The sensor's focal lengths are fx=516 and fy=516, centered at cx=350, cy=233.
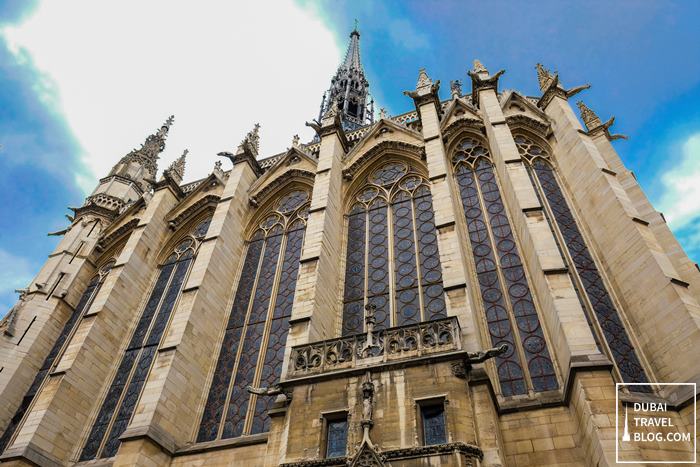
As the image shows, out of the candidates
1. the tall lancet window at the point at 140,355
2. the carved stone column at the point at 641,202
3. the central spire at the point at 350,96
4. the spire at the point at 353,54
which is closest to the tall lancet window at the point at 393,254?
the carved stone column at the point at 641,202

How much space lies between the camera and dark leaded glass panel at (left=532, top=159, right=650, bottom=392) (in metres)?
9.16

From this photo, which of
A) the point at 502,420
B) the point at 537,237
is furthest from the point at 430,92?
the point at 502,420

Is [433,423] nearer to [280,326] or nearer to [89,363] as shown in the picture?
[280,326]

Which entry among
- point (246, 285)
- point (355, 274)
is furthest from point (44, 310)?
point (355, 274)

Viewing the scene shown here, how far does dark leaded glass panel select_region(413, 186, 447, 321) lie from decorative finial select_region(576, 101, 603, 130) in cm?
522

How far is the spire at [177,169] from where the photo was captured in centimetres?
1856

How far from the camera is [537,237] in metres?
9.99

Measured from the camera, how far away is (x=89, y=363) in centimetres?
1252

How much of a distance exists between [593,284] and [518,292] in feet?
5.15

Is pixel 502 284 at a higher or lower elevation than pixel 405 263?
lower

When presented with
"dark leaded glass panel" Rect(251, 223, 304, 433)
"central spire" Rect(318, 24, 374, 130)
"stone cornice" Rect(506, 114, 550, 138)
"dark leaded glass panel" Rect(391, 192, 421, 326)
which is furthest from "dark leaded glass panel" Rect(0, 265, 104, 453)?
"central spire" Rect(318, 24, 374, 130)

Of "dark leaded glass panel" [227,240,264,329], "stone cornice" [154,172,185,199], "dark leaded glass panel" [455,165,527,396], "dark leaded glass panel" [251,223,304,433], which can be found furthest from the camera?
"stone cornice" [154,172,185,199]

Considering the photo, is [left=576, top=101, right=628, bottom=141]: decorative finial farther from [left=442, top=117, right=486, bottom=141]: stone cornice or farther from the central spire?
the central spire

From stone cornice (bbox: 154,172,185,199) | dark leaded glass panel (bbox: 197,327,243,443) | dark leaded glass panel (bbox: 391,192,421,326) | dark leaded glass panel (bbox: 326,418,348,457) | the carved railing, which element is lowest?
dark leaded glass panel (bbox: 326,418,348,457)
